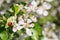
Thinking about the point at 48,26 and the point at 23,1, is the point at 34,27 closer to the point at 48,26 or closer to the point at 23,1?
the point at 23,1

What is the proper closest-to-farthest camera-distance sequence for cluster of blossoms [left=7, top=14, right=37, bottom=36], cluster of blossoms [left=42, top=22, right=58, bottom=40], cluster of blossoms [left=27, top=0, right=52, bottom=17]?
cluster of blossoms [left=7, top=14, right=37, bottom=36] < cluster of blossoms [left=27, top=0, right=52, bottom=17] < cluster of blossoms [left=42, top=22, right=58, bottom=40]

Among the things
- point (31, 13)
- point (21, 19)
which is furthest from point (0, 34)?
point (31, 13)

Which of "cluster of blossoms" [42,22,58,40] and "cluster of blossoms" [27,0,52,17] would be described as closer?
"cluster of blossoms" [27,0,52,17]

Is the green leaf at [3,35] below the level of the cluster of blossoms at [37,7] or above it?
below

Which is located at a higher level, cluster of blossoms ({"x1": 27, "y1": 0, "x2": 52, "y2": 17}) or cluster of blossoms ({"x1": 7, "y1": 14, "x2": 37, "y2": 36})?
cluster of blossoms ({"x1": 27, "y1": 0, "x2": 52, "y2": 17})

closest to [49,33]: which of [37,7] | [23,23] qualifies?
[37,7]

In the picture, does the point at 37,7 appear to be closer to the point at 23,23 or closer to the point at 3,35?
the point at 23,23

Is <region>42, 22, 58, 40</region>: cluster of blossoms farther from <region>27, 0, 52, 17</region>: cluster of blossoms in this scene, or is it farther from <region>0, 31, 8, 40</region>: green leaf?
<region>0, 31, 8, 40</region>: green leaf

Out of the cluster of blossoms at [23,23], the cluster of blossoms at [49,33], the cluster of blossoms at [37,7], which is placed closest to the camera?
the cluster of blossoms at [23,23]

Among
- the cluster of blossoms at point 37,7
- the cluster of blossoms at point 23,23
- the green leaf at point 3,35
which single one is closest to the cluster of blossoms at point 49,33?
the cluster of blossoms at point 37,7

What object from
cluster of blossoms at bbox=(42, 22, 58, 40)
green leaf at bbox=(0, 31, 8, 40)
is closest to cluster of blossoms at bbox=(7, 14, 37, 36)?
green leaf at bbox=(0, 31, 8, 40)

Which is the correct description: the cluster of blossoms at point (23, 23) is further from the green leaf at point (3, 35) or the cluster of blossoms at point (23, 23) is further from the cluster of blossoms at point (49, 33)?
the cluster of blossoms at point (49, 33)

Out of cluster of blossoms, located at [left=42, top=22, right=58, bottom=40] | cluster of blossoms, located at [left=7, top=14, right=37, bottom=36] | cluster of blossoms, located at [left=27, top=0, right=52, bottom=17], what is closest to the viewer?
cluster of blossoms, located at [left=7, top=14, right=37, bottom=36]
